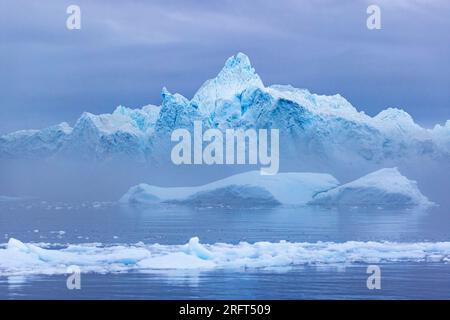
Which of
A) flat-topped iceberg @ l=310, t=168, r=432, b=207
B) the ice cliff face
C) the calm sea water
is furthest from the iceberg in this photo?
the ice cliff face

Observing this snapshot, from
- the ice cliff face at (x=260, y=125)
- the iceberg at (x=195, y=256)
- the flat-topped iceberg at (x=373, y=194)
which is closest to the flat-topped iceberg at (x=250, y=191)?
the flat-topped iceberg at (x=373, y=194)

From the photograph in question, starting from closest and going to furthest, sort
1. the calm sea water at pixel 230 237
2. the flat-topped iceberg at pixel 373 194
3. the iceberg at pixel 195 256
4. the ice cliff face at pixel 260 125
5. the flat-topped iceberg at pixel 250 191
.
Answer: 1. the calm sea water at pixel 230 237
2. the iceberg at pixel 195 256
3. the flat-topped iceberg at pixel 250 191
4. the flat-topped iceberg at pixel 373 194
5. the ice cliff face at pixel 260 125

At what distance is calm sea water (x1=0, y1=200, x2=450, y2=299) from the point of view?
11.3 meters

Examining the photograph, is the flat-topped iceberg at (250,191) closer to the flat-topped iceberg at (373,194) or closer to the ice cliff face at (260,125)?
the flat-topped iceberg at (373,194)

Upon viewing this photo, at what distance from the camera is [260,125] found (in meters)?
39.5

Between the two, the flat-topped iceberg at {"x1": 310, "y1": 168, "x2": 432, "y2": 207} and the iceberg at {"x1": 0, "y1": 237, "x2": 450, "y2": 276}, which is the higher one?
the flat-topped iceberg at {"x1": 310, "y1": 168, "x2": 432, "y2": 207}

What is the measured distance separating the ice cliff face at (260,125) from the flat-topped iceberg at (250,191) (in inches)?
78.3

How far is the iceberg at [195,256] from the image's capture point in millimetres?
12977

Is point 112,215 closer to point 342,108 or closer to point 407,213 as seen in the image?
point 407,213

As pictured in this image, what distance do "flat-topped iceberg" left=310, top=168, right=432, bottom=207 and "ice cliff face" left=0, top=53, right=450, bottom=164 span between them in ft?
4.32

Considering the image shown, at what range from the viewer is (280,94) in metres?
39.8

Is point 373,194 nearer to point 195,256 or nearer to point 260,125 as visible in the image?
point 260,125

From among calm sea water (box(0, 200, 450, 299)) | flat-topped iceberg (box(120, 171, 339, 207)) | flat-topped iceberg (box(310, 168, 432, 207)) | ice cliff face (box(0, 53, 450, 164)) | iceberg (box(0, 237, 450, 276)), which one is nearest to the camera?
calm sea water (box(0, 200, 450, 299))

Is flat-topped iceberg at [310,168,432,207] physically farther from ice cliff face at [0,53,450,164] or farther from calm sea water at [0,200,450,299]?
ice cliff face at [0,53,450,164]
